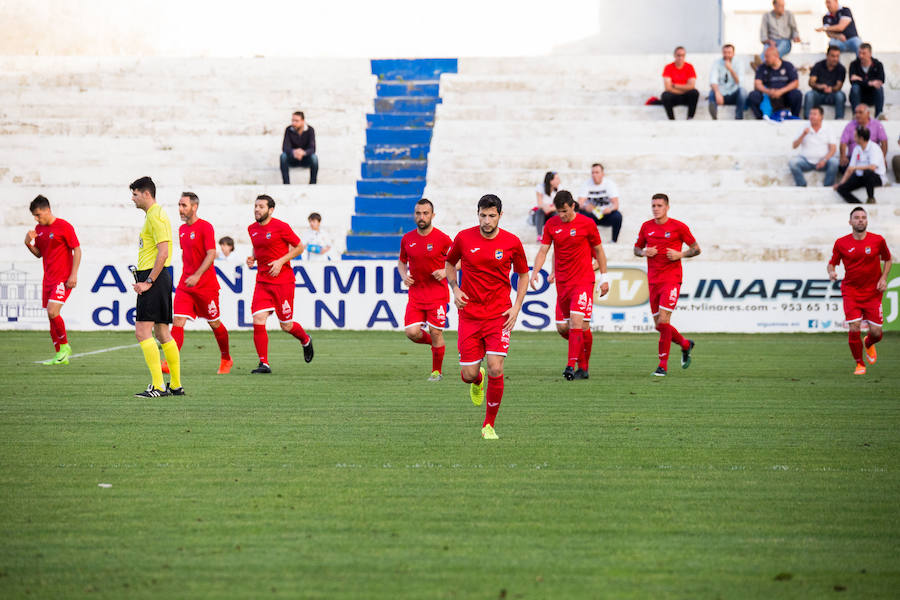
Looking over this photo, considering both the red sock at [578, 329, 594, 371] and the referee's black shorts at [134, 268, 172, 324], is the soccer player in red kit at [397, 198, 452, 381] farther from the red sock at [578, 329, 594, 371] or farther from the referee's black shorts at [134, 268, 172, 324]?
the referee's black shorts at [134, 268, 172, 324]

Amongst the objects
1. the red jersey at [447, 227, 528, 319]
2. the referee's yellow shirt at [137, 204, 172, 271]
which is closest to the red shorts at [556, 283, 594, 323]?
the red jersey at [447, 227, 528, 319]

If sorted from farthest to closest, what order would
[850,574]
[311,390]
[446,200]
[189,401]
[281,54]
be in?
[281,54]
[446,200]
[311,390]
[189,401]
[850,574]

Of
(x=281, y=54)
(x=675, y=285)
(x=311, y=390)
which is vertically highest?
(x=281, y=54)

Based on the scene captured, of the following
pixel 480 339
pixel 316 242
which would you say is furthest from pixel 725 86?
pixel 480 339

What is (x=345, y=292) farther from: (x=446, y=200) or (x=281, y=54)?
(x=281, y=54)

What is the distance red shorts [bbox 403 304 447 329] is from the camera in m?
13.2

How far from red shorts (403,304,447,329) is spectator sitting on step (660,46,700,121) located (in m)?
14.9

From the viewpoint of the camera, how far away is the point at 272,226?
13.9 metres

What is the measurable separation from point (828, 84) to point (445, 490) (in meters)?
22.1

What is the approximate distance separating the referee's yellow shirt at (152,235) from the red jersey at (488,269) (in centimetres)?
323

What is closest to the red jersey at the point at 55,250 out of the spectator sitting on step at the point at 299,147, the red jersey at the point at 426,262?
the red jersey at the point at 426,262

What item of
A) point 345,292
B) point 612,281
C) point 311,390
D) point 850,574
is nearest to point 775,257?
point 612,281

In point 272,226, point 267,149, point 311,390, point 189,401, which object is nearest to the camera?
point 189,401

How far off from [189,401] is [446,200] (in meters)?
14.1
